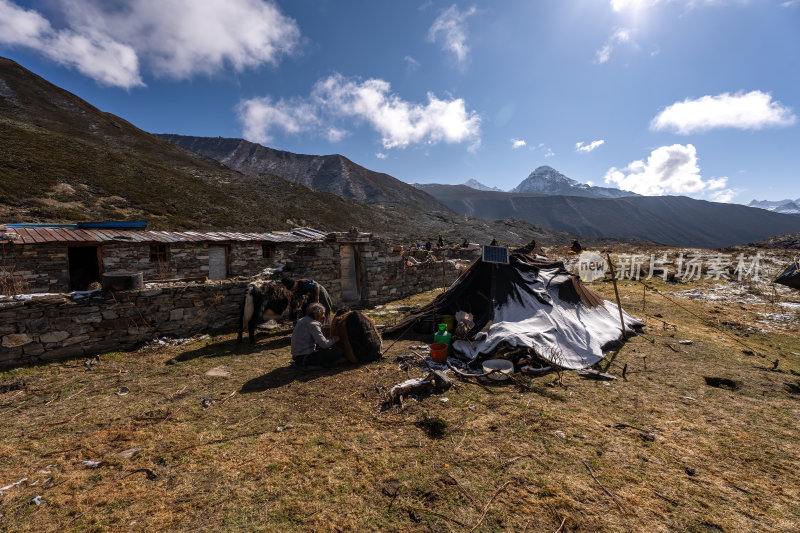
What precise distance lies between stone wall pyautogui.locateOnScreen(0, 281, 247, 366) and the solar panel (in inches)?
263

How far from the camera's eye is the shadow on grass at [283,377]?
198 inches

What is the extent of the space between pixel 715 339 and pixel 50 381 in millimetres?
Result: 14378

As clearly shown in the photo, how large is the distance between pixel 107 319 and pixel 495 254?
8.84 metres

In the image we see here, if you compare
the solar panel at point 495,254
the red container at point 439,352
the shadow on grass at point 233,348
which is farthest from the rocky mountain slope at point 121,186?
the red container at point 439,352

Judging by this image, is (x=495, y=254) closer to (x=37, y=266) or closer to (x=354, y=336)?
(x=354, y=336)

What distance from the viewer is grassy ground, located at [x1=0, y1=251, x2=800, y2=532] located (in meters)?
2.52

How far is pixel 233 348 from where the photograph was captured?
23.0 ft

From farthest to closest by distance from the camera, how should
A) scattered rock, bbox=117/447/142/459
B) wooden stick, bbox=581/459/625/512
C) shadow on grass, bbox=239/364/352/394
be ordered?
shadow on grass, bbox=239/364/352/394 → scattered rock, bbox=117/447/142/459 → wooden stick, bbox=581/459/625/512

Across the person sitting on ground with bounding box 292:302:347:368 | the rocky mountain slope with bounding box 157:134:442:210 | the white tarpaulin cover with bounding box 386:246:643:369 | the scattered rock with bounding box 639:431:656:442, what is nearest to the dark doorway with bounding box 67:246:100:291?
the person sitting on ground with bounding box 292:302:347:368

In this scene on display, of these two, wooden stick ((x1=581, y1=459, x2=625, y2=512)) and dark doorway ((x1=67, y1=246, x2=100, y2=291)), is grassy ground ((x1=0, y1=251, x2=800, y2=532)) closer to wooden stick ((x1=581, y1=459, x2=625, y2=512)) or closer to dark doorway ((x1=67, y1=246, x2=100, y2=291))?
wooden stick ((x1=581, y1=459, x2=625, y2=512))

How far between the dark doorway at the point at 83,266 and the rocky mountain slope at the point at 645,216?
104176 mm

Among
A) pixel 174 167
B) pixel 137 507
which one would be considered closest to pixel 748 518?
pixel 137 507

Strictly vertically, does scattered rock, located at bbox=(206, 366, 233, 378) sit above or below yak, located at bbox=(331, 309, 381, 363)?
below

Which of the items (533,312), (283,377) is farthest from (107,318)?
(533,312)
